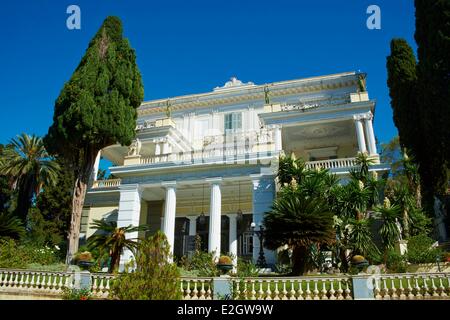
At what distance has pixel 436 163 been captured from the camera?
64.0 ft

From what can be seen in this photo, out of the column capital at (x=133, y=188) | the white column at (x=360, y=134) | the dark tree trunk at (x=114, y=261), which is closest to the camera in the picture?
the dark tree trunk at (x=114, y=261)

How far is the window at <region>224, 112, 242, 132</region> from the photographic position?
1049 inches

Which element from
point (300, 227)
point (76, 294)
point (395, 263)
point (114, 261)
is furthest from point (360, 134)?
point (76, 294)

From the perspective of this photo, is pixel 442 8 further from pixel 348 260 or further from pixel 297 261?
pixel 297 261

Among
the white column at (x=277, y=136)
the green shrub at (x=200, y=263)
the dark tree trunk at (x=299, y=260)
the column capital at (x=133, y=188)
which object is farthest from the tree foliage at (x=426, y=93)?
the column capital at (x=133, y=188)

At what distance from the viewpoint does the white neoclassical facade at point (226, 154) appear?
19406mm

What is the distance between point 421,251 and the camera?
46.1 ft

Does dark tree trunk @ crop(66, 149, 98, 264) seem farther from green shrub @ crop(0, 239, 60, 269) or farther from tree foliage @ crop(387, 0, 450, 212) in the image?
tree foliage @ crop(387, 0, 450, 212)

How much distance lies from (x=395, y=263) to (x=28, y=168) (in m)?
26.1

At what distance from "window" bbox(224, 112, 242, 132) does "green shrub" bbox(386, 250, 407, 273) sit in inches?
602

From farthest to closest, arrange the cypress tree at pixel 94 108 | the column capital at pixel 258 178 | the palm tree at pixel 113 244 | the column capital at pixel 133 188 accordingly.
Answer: the column capital at pixel 133 188 < the column capital at pixel 258 178 < the cypress tree at pixel 94 108 < the palm tree at pixel 113 244

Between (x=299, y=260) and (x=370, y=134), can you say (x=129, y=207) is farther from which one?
(x=370, y=134)

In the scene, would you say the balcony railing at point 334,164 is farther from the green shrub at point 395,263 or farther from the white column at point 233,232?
the green shrub at point 395,263

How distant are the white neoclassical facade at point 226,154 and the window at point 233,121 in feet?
0.26
